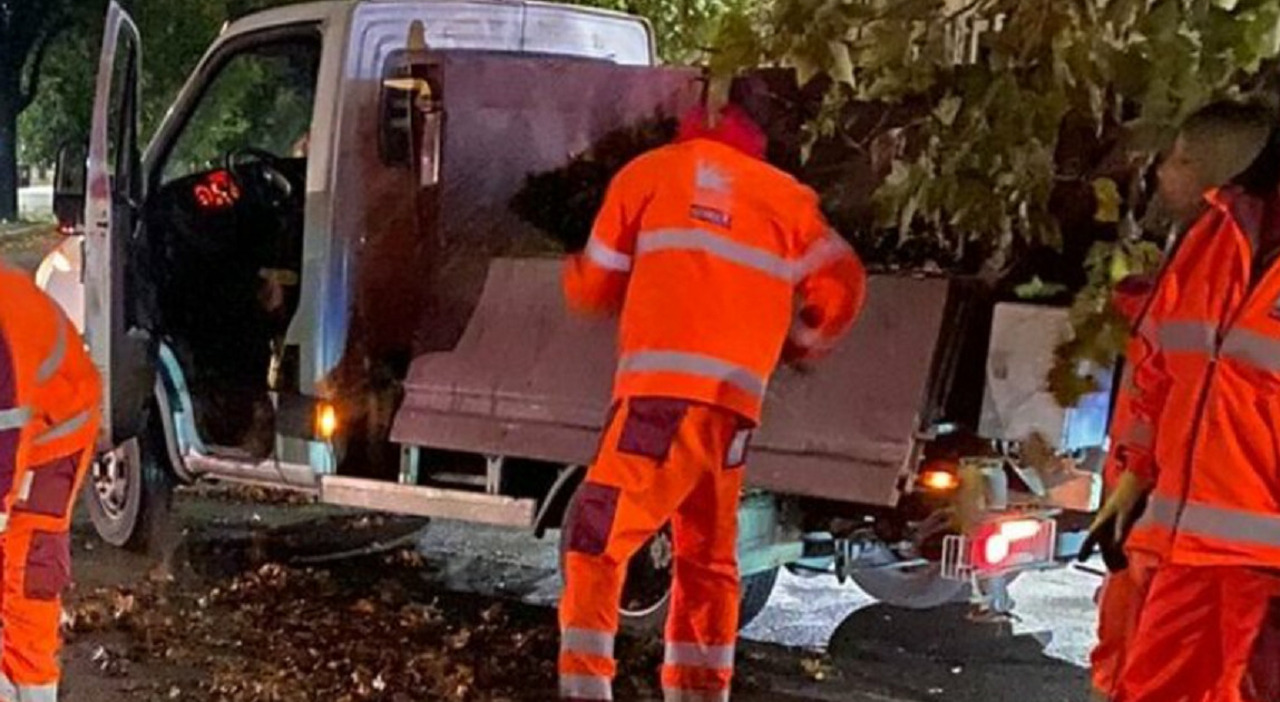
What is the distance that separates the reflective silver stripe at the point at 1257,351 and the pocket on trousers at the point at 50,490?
280 cm

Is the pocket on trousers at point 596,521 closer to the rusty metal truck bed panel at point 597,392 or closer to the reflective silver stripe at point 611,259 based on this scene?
the reflective silver stripe at point 611,259

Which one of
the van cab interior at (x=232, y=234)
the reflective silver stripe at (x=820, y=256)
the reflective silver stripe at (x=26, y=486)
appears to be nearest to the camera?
the reflective silver stripe at (x=26, y=486)

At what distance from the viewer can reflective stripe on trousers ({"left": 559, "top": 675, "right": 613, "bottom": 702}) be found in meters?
5.04

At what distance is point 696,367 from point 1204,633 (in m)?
1.58

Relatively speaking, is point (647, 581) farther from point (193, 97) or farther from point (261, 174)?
point (193, 97)

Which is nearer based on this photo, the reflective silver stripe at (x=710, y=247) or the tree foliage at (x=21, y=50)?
the reflective silver stripe at (x=710, y=247)

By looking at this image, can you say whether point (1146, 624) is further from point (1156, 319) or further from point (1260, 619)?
point (1156, 319)

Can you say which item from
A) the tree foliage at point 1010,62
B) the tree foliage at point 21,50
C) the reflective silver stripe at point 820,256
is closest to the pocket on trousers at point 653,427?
the reflective silver stripe at point 820,256

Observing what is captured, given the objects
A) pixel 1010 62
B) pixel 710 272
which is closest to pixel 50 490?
pixel 710 272

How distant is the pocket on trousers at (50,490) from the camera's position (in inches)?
187

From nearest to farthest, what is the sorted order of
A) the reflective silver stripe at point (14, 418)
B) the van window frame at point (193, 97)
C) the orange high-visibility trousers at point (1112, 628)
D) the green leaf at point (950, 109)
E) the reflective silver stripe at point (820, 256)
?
1. the green leaf at point (950, 109)
2. the reflective silver stripe at point (14, 418)
3. the orange high-visibility trousers at point (1112, 628)
4. the reflective silver stripe at point (820, 256)
5. the van window frame at point (193, 97)

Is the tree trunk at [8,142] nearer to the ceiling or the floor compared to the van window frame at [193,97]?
nearer to the floor

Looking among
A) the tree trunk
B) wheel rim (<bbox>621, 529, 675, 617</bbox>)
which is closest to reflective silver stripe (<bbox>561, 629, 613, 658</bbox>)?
wheel rim (<bbox>621, 529, 675, 617</bbox>)

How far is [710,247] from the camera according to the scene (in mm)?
5059
